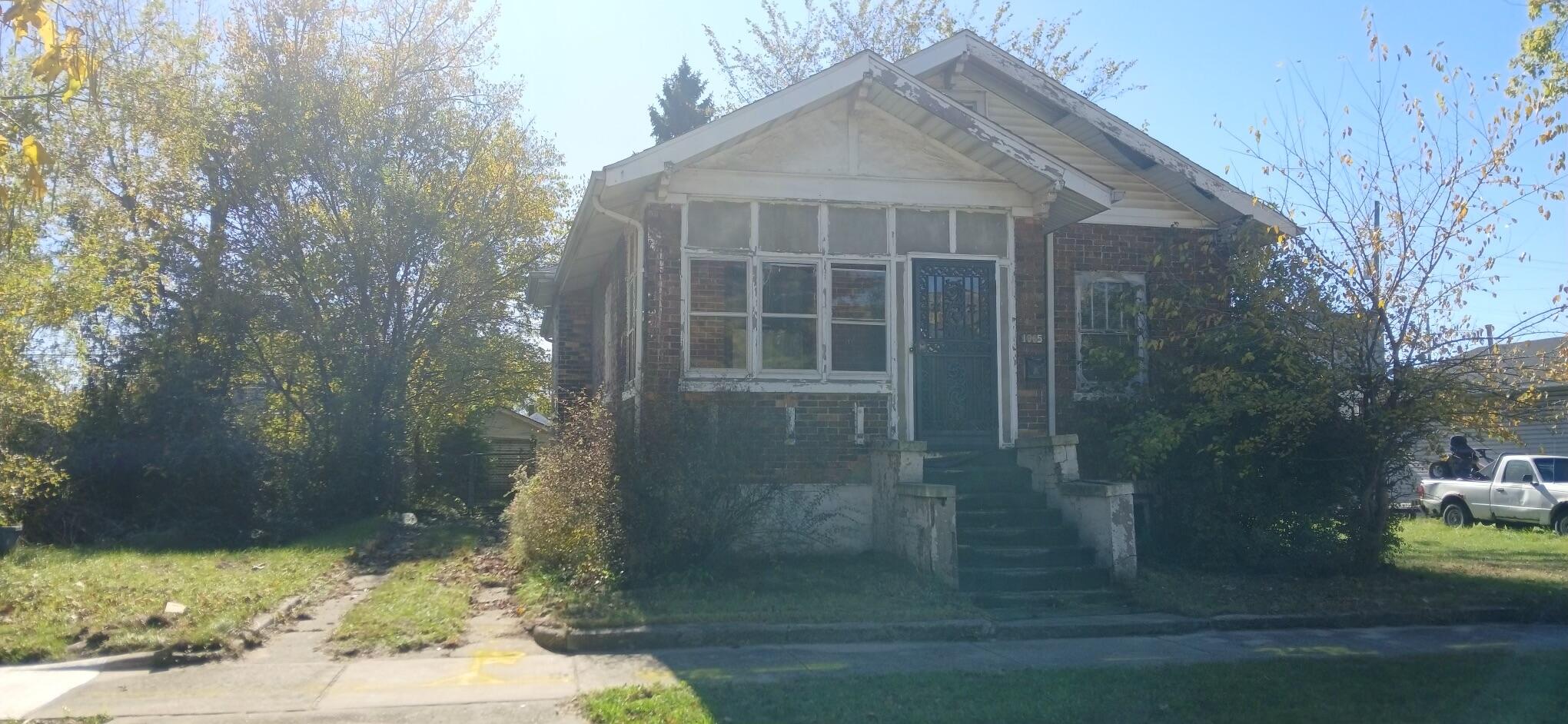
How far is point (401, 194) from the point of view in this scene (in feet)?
66.1

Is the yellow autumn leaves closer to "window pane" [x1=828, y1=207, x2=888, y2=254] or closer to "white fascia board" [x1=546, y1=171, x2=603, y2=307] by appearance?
"white fascia board" [x1=546, y1=171, x2=603, y2=307]

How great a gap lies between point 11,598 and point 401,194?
1147cm

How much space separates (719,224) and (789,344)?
4.56 ft

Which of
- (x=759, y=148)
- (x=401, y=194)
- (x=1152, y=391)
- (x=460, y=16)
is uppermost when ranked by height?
(x=460, y=16)

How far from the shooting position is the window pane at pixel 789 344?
12.0 m

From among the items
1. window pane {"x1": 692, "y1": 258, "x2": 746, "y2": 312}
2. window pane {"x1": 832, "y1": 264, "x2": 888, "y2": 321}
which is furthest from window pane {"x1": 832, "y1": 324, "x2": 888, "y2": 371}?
window pane {"x1": 692, "y1": 258, "x2": 746, "y2": 312}

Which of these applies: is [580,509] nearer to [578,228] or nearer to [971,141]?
[578,228]

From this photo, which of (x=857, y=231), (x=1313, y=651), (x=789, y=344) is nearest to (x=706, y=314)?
(x=789, y=344)

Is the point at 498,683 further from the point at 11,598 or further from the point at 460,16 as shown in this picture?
the point at 460,16

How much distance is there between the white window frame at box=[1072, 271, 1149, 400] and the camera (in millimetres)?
13711

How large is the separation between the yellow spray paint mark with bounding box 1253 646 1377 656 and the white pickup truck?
45.1 ft

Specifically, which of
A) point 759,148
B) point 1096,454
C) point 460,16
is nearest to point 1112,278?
point 1096,454

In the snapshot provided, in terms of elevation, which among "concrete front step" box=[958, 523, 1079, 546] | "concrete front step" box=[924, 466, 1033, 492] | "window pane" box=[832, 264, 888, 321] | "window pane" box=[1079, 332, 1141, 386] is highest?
"window pane" box=[832, 264, 888, 321]

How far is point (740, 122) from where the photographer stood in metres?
11.5
